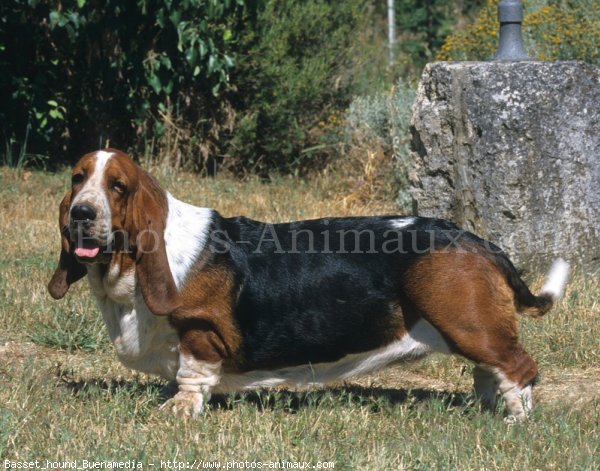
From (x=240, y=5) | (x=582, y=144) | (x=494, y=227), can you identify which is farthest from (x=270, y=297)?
(x=240, y=5)

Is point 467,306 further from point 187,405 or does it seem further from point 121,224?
point 121,224

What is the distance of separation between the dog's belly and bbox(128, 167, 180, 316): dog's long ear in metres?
0.53

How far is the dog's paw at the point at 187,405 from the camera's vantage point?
4434 mm

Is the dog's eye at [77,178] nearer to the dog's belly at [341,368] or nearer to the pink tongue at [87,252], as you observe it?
the pink tongue at [87,252]

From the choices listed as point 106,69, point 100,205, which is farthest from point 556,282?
point 106,69

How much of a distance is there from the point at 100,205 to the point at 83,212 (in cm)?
8

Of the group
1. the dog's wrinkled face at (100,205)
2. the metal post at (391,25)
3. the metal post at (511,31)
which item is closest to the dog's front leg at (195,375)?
the dog's wrinkled face at (100,205)

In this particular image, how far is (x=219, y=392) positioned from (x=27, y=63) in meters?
6.54

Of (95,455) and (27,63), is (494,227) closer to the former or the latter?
(95,455)

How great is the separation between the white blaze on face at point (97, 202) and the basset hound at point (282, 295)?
0.04 ft

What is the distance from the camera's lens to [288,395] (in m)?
4.97

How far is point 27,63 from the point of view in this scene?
10.3 m

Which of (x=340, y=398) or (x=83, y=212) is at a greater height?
(x=83, y=212)

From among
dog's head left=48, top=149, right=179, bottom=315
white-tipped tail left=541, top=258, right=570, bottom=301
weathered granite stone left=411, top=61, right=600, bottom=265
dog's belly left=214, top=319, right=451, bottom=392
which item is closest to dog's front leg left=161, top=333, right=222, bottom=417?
dog's belly left=214, top=319, right=451, bottom=392
